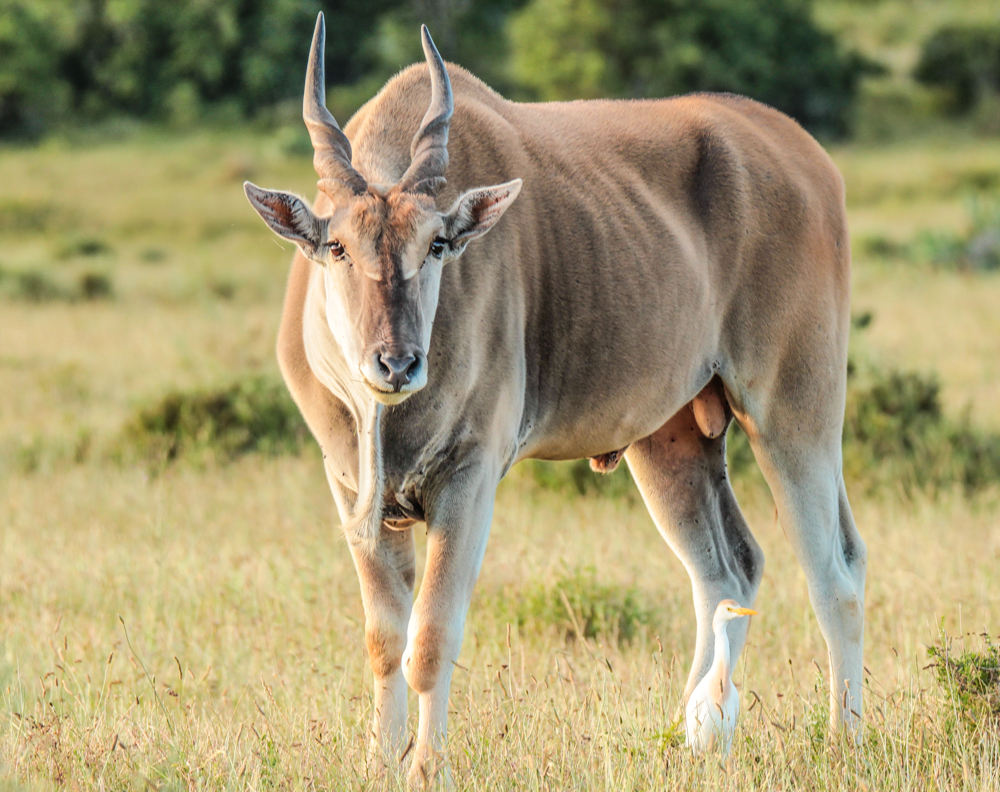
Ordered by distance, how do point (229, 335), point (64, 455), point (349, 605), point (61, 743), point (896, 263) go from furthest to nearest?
point (896, 263), point (229, 335), point (64, 455), point (349, 605), point (61, 743)

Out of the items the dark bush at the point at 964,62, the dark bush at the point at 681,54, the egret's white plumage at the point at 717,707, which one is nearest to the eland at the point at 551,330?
the egret's white plumage at the point at 717,707

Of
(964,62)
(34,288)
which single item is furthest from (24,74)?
(964,62)

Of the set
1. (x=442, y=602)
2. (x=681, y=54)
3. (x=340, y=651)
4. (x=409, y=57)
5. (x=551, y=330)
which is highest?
(x=551, y=330)

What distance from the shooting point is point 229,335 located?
14.6 metres

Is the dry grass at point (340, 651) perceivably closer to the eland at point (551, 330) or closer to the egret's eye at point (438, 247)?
the eland at point (551, 330)

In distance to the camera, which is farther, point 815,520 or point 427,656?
point 815,520

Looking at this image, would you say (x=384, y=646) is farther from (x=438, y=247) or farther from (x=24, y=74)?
(x=24, y=74)

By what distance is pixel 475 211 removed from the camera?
3.88 metres

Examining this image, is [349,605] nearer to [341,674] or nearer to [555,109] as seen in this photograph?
[341,674]

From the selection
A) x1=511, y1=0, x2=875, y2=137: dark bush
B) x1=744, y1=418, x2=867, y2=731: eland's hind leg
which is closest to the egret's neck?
x1=744, y1=418, x2=867, y2=731: eland's hind leg

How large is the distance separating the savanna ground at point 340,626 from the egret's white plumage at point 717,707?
77mm

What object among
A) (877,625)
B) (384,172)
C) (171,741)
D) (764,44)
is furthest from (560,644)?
(764,44)

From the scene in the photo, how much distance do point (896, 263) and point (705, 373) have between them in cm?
1596

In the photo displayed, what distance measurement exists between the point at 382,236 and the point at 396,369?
0.43 meters
